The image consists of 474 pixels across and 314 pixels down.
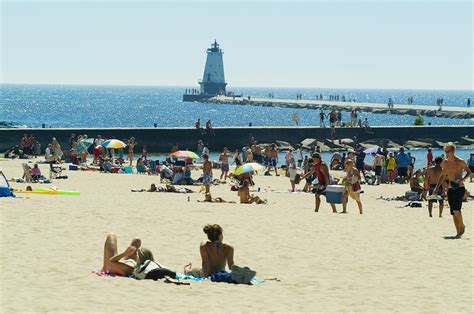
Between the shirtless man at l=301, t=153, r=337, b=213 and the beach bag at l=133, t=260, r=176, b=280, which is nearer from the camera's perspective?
the beach bag at l=133, t=260, r=176, b=280

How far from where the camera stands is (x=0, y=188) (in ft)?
62.3

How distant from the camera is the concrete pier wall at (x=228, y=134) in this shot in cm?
4534

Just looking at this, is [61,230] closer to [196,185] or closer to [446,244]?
[446,244]

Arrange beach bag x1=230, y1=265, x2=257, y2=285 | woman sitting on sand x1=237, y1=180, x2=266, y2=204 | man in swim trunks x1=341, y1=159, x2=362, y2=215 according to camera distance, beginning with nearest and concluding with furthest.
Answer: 1. beach bag x1=230, y1=265, x2=257, y2=285
2. man in swim trunks x1=341, y1=159, x2=362, y2=215
3. woman sitting on sand x1=237, y1=180, x2=266, y2=204

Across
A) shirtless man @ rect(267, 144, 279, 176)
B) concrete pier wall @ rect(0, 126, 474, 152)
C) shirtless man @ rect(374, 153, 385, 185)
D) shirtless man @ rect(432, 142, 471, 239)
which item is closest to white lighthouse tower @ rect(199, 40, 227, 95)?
concrete pier wall @ rect(0, 126, 474, 152)

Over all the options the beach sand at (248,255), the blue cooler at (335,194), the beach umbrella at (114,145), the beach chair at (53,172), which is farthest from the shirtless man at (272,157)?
the blue cooler at (335,194)

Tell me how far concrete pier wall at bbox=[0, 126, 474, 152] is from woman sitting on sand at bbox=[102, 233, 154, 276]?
33040 mm

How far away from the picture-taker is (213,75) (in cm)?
15462

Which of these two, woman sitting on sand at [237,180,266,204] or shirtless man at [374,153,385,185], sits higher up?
woman sitting on sand at [237,180,266,204]

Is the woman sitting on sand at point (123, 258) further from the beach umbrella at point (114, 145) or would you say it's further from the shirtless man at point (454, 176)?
the beach umbrella at point (114, 145)

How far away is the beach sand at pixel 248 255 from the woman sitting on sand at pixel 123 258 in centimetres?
26

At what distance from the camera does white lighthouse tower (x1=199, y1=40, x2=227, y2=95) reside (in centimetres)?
14550

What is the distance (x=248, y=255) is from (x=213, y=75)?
466 feet

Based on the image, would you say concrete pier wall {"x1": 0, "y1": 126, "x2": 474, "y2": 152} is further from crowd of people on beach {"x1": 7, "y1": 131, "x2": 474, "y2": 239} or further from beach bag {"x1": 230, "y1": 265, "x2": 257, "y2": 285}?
beach bag {"x1": 230, "y1": 265, "x2": 257, "y2": 285}
